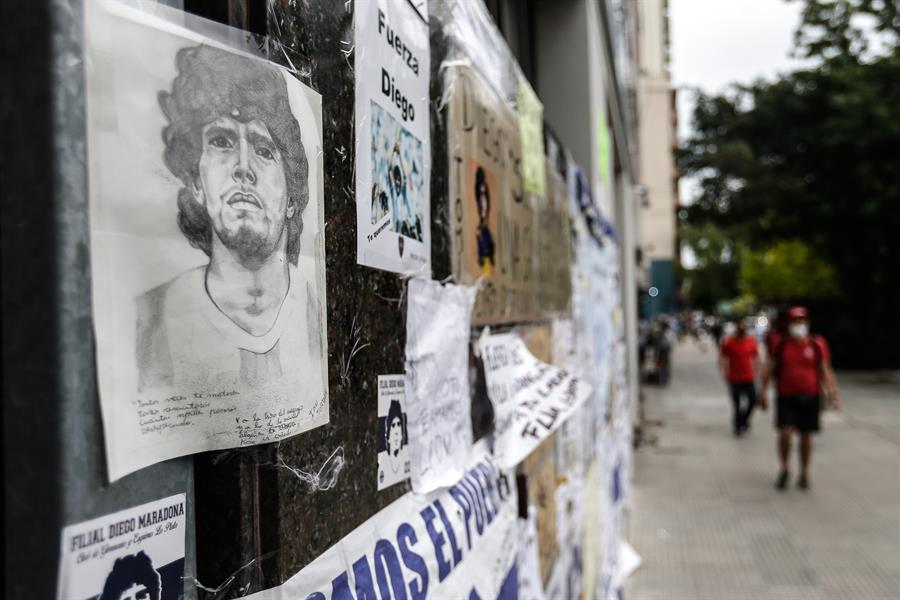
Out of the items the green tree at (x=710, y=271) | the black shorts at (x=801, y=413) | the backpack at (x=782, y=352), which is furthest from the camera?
the green tree at (x=710, y=271)

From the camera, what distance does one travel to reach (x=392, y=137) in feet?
4.26

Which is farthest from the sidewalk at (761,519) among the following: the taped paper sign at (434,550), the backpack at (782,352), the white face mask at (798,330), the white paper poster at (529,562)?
the taped paper sign at (434,550)

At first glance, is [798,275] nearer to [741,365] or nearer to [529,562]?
[741,365]

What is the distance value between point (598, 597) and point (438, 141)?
3.29 m

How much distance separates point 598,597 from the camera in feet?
13.6

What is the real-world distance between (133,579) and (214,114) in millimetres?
449

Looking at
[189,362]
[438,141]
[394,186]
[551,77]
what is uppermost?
[551,77]

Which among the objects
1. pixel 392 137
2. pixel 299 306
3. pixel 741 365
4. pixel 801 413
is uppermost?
pixel 392 137

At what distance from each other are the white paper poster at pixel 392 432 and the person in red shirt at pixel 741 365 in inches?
434

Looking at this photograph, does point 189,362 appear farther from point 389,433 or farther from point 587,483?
point 587,483

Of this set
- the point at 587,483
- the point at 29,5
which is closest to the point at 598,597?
the point at 587,483

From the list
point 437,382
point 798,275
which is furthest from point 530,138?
point 798,275

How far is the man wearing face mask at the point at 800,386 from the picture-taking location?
8.19 meters

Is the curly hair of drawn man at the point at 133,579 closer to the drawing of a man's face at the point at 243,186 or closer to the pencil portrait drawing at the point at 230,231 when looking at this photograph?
the pencil portrait drawing at the point at 230,231
